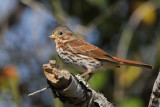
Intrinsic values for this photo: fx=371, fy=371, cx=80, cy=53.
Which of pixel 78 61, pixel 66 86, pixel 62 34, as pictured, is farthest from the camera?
pixel 62 34

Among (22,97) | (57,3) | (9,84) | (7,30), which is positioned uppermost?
(57,3)

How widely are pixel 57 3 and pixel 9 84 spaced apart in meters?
1.48

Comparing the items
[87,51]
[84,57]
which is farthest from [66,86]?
[87,51]

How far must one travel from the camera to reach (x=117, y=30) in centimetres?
554

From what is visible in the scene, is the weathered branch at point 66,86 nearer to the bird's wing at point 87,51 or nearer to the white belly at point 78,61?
the white belly at point 78,61

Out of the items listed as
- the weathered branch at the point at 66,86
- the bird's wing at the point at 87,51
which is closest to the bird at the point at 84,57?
the bird's wing at the point at 87,51

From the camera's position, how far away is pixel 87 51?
4367 mm

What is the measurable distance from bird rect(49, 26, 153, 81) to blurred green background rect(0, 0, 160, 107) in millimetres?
302

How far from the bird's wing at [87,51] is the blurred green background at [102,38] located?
0.33m

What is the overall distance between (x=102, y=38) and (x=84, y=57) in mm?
1275

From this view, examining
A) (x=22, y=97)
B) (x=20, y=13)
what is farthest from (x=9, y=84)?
(x=20, y=13)

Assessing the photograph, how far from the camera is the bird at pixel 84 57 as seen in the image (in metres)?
4.14

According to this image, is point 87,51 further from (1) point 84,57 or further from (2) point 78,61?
(2) point 78,61

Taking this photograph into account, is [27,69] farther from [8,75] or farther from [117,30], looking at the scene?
[117,30]
